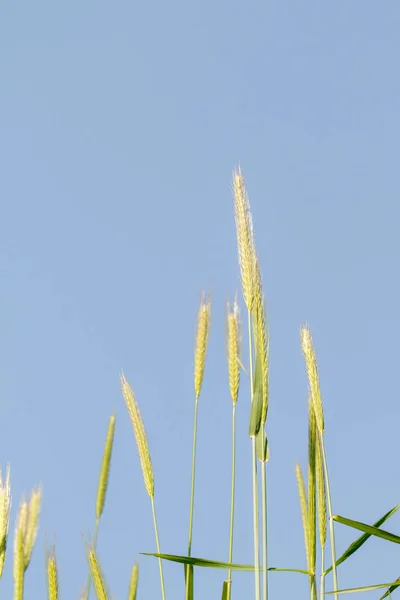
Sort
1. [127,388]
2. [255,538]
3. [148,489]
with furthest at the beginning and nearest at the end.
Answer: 1. [127,388]
2. [148,489]
3. [255,538]

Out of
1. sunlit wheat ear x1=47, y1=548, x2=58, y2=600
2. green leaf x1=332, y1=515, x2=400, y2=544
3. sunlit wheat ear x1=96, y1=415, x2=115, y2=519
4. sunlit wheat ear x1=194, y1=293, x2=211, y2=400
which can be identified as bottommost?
sunlit wheat ear x1=47, y1=548, x2=58, y2=600

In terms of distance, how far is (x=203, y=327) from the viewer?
2.41m

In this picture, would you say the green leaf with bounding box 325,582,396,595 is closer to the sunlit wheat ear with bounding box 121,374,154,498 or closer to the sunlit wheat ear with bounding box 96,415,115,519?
the sunlit wheat ear with bounding box 121,374,154,498

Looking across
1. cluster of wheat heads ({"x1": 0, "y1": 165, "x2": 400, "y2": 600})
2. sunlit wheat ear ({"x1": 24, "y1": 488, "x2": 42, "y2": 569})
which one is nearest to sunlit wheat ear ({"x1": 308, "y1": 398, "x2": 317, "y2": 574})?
cluster of wheat heads ({"x1": 0, "y1": 165, "x2": 400, "y2": 600})

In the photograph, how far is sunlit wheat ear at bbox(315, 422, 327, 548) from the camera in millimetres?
1916

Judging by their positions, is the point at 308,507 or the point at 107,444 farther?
the point at 107,444

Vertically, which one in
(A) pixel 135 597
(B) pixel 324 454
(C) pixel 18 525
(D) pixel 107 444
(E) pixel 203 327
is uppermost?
(E) pixel 203 327

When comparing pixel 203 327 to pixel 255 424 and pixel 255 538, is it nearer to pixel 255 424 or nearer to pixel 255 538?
pixel 255 424

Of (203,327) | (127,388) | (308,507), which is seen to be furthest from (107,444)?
(308,507)

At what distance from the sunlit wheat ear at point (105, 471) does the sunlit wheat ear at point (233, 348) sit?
505 mm

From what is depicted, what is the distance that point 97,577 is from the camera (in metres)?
→ 1.77

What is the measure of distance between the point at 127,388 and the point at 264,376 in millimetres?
652

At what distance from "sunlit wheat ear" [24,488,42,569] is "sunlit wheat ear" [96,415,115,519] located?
216 mm

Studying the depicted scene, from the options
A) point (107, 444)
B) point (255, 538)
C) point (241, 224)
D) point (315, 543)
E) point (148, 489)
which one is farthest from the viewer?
point (107, 444)
